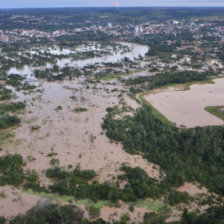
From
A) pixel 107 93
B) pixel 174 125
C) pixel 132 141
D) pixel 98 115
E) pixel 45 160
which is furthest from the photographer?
pixel 107 93

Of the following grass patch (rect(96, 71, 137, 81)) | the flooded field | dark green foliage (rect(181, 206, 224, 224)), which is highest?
the flooded field

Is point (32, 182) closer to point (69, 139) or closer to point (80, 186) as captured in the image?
point (80, 186)

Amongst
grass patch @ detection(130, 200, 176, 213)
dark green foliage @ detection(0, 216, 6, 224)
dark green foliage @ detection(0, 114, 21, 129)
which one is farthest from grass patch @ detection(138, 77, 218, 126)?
dark green foliage @ detection(0, 216, 6, 224)

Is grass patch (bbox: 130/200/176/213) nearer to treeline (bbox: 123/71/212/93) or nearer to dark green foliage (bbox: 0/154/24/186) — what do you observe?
dark green foliage (bbox: 0/154/24/186)

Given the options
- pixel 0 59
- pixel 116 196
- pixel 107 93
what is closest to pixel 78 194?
pixel 116 196

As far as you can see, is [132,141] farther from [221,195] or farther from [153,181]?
[221,195]

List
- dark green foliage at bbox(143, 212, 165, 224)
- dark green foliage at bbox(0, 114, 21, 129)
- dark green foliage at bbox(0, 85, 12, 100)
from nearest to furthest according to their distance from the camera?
1. dark green foliage at bbox(143, 212, 165, 224)
2. dark green foliage at bbox(0, 114, 21, 129)
3. dark green foliage at bbox(0, 85, 12, 100)

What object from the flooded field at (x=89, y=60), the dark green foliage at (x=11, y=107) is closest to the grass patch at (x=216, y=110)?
the dark green foliage at (x=11, y=107)
